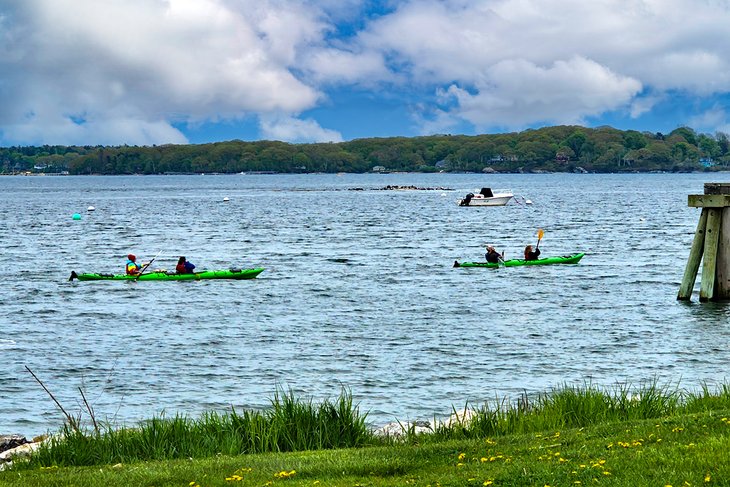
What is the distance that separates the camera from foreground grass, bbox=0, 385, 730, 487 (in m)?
10.8

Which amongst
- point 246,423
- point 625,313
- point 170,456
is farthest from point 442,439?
point 625,313

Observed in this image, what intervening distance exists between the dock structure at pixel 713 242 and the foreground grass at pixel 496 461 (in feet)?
57.1

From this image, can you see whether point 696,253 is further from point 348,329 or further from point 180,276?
point 180,276

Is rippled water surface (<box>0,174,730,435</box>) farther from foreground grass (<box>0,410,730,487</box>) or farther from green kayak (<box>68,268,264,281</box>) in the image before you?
foreground grass (<box>0,410,730,487</box>)

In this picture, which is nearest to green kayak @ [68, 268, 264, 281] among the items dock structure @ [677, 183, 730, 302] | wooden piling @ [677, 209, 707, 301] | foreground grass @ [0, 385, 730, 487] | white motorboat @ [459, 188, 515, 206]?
wooden piling @ [677, 209, 707, 301]

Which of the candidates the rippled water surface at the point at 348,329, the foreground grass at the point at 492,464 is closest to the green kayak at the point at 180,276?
the rippled water surface at the point at 348,329

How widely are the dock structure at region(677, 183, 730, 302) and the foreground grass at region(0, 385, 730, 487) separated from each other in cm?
1741

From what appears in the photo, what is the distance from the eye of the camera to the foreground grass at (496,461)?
10.8 metres

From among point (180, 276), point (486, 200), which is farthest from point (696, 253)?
point (486, 200)

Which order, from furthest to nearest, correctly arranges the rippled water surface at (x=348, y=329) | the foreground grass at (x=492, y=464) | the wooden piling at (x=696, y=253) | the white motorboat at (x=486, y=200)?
the white motorboat at (x=486, y=200)
the wooden piling at (x=696, y=253)
the rippled water surface at (x=348, y=329)
the foreground grass at (x=492, y=464)

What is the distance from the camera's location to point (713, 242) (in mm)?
31531

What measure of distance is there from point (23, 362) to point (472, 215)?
8786 centimetres

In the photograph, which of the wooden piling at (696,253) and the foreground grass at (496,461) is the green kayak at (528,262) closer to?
Result: the wooden piling at (696,253)

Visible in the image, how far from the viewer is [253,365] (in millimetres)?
26766
